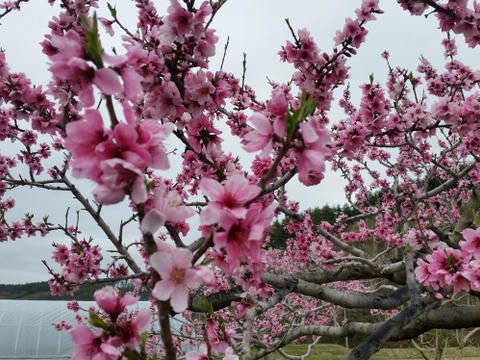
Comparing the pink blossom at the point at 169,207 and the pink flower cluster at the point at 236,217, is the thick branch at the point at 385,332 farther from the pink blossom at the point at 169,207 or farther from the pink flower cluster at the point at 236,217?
the pink blossom at the point at 169,207

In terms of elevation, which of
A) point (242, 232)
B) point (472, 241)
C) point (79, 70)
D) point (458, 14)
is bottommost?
point (242, 232)

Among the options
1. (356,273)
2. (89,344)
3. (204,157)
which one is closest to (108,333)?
(89,344)

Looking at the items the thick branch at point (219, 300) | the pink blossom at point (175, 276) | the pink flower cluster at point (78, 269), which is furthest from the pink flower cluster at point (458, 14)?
the pink flower cluster at point (78, 269)

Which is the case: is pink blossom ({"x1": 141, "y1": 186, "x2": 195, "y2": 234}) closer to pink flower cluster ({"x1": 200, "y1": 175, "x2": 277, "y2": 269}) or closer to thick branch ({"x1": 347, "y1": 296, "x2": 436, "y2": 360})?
pink flower cluster ({"x1": 200, "y1": 175, "x2": 277, "y2": 269})

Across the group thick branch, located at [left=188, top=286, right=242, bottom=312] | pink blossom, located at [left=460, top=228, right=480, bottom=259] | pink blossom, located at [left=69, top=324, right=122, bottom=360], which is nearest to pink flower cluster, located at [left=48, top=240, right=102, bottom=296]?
thick branch, located at [left=188, top=286, right=242, bottom=312]

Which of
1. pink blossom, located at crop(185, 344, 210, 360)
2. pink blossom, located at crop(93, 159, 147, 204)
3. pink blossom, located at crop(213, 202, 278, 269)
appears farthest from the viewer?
pink blossom, located at crop(185, 344, 210, 360)

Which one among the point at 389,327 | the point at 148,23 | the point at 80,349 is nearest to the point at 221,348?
the point at 80,349

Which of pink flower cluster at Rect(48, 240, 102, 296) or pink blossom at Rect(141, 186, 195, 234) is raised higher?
pink flower cluster at Rect(48, 240, 102, 296)

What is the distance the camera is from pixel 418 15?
250cm

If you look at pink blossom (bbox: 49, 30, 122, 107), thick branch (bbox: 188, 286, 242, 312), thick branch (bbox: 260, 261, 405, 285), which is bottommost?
pink blossom (bbox: 49, 30, 122, 107)

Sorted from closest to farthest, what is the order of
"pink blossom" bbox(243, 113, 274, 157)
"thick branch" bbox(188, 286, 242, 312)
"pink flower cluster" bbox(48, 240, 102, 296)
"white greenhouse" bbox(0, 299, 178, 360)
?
"pink blossom" bbox(243, 113, 274, 157)
"thick branch" bbox(188, 286, 242, 312)
"pink flower cluster" bbox(48, 240, 102, 296)
"white greenhouse" bbox(0, 299, 178, 360)

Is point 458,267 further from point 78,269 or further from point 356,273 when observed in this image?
point 78,269

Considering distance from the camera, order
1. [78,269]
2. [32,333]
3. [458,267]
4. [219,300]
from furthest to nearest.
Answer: [32,333] < [78,269] < [219,300] < [458,267]

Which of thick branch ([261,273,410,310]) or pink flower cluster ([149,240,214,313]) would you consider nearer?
pink flower cluster ([149,240,214,313])
